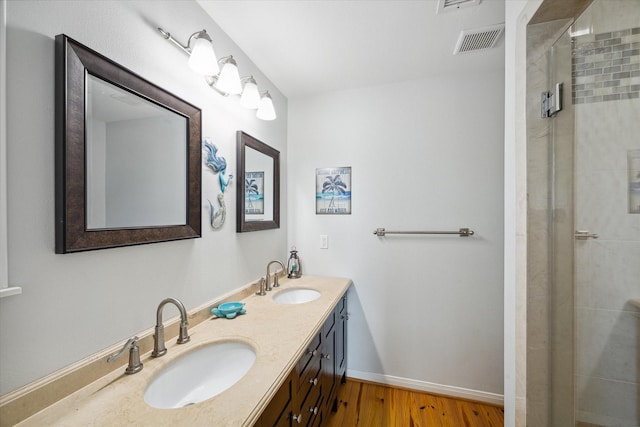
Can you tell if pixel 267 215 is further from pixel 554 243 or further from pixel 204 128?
pixel 554 243

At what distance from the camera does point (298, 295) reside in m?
1.91

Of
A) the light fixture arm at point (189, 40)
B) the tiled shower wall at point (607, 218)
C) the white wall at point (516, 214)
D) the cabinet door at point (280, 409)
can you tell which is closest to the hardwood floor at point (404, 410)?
the white wall at point (516, 214)

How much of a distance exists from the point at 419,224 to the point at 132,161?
72.0 inches

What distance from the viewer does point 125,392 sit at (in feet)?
2.53

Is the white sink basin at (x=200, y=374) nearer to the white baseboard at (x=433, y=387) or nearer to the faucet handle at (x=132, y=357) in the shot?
the faucet handle at (x=132, y=357)

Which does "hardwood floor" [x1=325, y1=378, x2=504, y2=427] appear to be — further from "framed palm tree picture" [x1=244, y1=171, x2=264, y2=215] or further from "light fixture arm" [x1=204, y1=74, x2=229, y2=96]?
"light fixture arm" [x1=204, y1=74, x2=229, y2=96]

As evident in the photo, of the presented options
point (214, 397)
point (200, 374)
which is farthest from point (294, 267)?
point (214, 397)

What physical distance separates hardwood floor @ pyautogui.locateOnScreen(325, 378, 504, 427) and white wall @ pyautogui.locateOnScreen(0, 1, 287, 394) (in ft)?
4.38

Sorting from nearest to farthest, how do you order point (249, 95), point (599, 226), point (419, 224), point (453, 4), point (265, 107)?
point (599, 226) < point (453, 4) < point (249, 95) < point (265, 107) < point (419, 224)

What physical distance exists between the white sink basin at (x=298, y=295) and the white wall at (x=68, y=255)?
2.20ft

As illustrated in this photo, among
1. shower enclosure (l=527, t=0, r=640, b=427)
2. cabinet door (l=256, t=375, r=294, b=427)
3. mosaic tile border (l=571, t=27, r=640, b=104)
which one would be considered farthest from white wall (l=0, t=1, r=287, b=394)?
mosaic tile border (l=571, t=27, r=640, b=104)

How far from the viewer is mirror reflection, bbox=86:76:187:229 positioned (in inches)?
32.8

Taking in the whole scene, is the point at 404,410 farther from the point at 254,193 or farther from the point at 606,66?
the point at 606,66

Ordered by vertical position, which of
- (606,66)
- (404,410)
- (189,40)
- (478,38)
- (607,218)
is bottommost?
(404,410)
